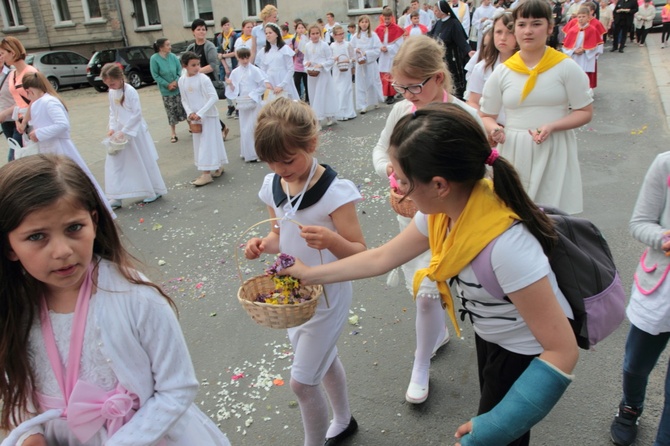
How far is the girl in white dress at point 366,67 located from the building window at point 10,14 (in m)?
26.0

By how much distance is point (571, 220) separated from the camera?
1.83 meters

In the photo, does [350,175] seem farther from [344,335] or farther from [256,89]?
[344,335]

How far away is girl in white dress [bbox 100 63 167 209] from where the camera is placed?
692 centimetres

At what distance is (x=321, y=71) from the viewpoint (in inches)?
446

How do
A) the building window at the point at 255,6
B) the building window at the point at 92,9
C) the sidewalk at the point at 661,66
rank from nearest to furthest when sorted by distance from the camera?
the sidewalk at the point at 661,66 → the building window at the point at 255,6 → the building window at the point at 92,9

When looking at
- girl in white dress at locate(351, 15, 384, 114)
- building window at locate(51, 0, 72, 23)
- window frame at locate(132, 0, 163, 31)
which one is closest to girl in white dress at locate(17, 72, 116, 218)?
girl in white dress at locate(351, 15, 384, 114)

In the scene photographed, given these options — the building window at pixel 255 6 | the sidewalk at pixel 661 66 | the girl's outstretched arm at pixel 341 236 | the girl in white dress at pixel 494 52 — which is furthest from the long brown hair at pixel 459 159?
the building window at pixel 255 6

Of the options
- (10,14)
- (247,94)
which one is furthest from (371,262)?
(10,14)

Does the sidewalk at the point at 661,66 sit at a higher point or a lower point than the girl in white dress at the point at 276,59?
lower

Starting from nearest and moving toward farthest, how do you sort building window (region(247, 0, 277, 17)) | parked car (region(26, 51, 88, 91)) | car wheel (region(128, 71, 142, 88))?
car wheel (region(128, 71, 142, 88)), parked car (region(26, 51, 88, 91)), building window (region(247, 0, 277, 17))

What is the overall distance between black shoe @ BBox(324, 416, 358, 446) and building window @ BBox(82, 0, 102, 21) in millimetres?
31921

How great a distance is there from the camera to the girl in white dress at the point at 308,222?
7.38ft

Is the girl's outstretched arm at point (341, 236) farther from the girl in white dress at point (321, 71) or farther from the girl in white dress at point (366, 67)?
the girl in white dress at point (366, 67)

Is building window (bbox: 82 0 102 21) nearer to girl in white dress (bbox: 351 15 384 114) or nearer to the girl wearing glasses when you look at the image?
girl in white dress (bbox: 351 15 384 114)
